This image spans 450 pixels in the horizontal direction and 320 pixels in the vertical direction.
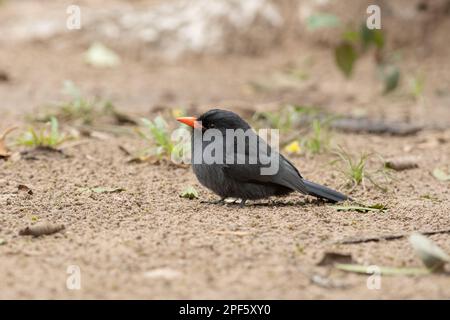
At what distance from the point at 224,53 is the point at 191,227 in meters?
6.12

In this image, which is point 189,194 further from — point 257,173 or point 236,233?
point 236,233

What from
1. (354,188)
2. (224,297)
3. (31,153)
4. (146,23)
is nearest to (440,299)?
(224,297)

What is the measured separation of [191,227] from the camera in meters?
4.23

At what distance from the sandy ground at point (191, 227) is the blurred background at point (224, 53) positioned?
1.95ft

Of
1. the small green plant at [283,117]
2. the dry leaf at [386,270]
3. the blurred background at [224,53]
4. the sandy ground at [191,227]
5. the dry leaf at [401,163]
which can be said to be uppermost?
the blurred background at [224,53]

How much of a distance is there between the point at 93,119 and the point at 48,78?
94.7 inches

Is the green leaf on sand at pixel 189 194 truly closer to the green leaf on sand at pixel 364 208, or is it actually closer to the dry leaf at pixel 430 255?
the green leaf on sand at pixel 364 208

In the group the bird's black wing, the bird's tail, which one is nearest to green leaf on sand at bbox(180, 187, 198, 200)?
the bird's black wing

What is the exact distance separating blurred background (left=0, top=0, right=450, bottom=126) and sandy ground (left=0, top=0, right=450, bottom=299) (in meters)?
0.59

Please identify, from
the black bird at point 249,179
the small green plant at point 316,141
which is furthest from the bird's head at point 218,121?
the small green plant at point 316,141

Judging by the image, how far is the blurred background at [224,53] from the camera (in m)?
8.88

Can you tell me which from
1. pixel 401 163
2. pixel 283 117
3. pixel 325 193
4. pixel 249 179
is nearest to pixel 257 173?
pixel 249 179

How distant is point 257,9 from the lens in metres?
10.2

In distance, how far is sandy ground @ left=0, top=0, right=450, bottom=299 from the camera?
340 cm
